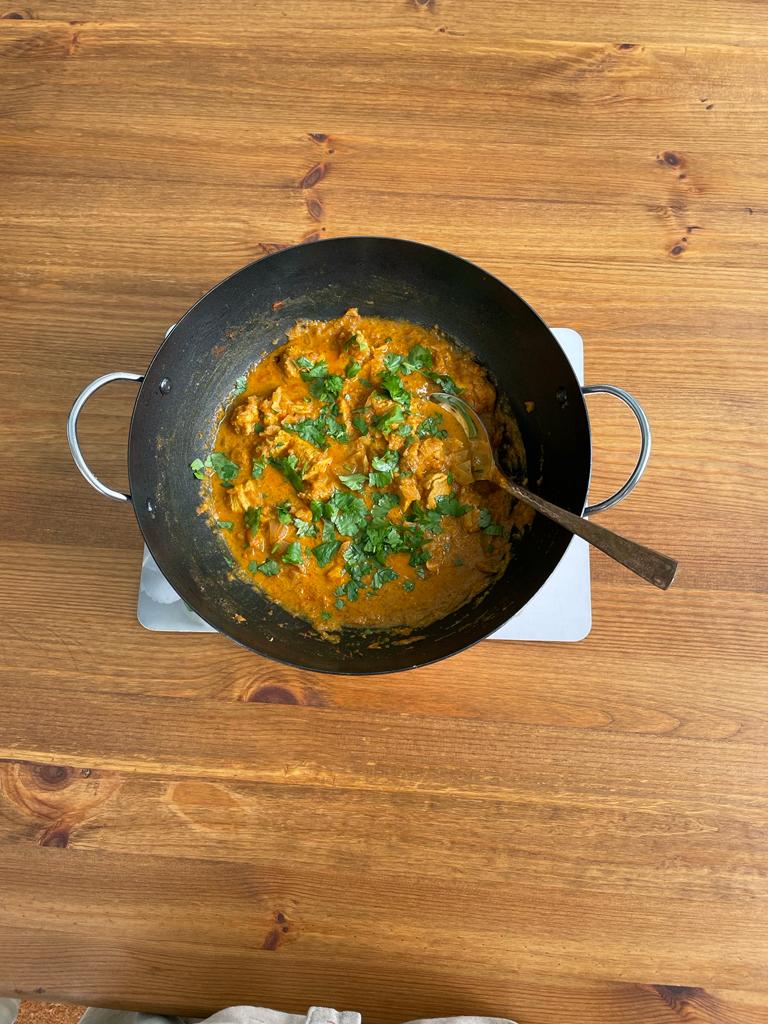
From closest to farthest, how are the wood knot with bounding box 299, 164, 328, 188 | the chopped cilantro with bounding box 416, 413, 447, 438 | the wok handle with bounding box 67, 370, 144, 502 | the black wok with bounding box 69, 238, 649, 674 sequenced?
the wok handle with bounding box 67, 370, 144, 502, the black wok with bounding box 69, 238, 649, 674, the chopped cilantro with bounding box 416, 413, 447, 438, the wood knot with bounding box 299, 164, 328, 188

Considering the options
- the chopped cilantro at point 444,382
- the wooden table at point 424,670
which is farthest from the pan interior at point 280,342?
the wooden table at point 424,670

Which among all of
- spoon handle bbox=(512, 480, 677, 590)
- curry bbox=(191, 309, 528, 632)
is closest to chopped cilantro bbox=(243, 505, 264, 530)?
curry bbox=(191, 309, 528, 632)

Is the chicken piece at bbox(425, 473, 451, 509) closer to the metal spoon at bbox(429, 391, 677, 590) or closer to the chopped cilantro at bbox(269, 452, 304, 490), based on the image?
the metal spoon at bbox(429, 391, 677, 590)

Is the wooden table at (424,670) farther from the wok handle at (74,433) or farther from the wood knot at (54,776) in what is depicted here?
the wok handle at (74,433)

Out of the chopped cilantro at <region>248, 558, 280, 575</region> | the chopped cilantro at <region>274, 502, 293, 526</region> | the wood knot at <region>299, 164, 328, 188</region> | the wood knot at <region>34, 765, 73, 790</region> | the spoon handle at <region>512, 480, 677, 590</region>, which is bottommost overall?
the wood knot at <region>34, 765, 73, 790</region>

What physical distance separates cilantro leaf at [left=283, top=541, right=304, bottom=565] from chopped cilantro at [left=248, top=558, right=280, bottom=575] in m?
0.04

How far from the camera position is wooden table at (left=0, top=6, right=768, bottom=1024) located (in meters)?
2.10

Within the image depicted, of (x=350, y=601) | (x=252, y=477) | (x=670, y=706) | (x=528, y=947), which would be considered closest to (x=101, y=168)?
(x=252, y=477)

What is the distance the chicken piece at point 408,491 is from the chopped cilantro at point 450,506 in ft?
0.19

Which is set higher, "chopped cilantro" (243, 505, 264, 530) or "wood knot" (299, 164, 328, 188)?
"wood knot" (299, 164, 328, 188)

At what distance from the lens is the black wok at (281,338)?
1969mm

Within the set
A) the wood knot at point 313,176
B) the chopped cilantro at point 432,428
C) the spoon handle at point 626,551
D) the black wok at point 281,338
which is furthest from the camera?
the wood knot at point 313,176

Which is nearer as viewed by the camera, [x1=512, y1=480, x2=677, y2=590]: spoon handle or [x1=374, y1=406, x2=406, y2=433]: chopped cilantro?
[x1=512, y1=480, x2=677, y2=590]: spoon handle

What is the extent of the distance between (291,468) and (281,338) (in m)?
0.41
